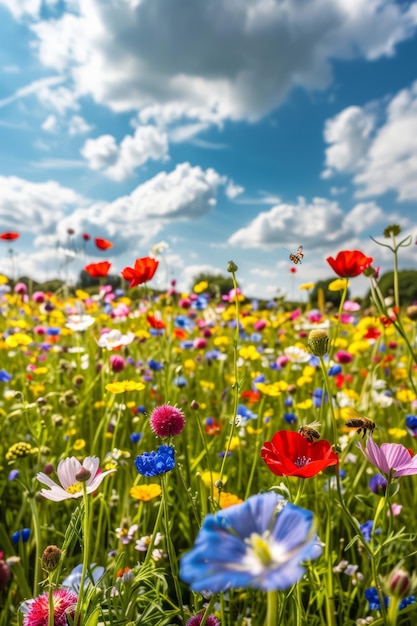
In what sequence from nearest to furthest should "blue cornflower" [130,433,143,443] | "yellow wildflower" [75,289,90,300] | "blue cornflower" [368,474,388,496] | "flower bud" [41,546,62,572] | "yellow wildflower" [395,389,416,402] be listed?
"flower bud" [41,546,62,572] < "blue cornflower" [368,474,388,496] < "blue cornflower" [130,433,143,443] < "yellow wildflower" [395,389,416,402] < "yellow wildflower" [75,289,90,300]

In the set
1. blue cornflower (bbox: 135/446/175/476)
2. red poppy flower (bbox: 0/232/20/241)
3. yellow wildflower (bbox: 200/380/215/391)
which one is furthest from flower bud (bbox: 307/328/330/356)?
red poppy flower (bbox: 0/232/20/241)

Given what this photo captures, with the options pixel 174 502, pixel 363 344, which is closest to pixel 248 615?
pixel 174 502

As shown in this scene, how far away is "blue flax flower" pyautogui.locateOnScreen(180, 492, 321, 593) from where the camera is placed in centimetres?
28

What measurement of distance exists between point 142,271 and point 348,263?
1.61 feet

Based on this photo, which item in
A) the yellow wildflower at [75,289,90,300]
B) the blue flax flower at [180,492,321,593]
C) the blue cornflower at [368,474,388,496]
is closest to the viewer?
the blue flax flower at [180,492,321,593]

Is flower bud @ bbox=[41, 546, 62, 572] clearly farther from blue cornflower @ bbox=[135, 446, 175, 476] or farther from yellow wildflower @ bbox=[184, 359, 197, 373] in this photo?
yellow wildflower @ bbox=[184, 359, 197, 373]

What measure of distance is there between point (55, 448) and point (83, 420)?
27 cm

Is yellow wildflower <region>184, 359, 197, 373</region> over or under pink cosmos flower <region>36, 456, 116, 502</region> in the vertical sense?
over

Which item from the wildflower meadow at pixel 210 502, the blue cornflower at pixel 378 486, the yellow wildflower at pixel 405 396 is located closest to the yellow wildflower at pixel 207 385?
the wildflower meadow at pixel 210 502

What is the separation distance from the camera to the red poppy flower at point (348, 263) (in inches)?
36.6

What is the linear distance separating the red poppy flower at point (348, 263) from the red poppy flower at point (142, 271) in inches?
17.1

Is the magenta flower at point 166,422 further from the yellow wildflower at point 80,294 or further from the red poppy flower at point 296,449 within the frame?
the yellow wildflower at point 80,294

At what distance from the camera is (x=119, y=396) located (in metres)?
1.79

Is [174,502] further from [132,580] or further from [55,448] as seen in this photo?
[132,580]
